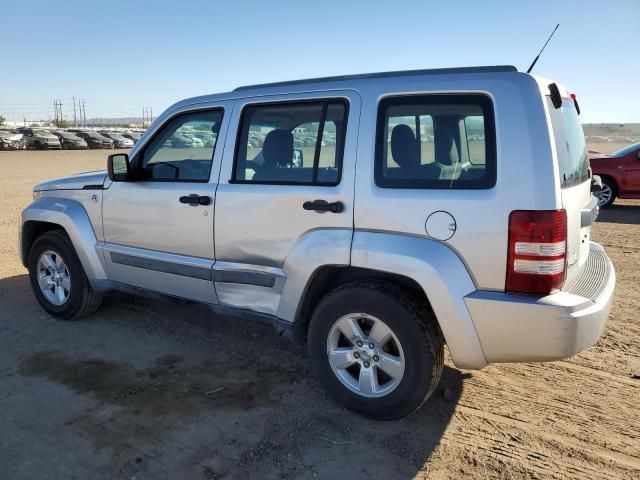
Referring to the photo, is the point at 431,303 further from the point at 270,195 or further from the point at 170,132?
the point at 170,132

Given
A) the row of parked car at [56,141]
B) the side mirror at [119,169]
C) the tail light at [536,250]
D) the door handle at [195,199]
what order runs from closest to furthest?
the tail light at [536,250]
the door handle at [195,199]
the side mirror at [119,169]
the row of parked car at [56,141]

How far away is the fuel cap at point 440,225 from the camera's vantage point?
8.87 feet

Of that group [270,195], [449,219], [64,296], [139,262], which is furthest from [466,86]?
[64,296]

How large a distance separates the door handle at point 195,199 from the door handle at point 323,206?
0.84m

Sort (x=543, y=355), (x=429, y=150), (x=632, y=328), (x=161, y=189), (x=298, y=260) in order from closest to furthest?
(x=543, y=355), (x=429, y=150), (x=298, y=260), (x=161, y=189), (x=632, y=328)

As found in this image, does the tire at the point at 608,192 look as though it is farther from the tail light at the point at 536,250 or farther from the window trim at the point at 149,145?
the window trim at the point at 149,145

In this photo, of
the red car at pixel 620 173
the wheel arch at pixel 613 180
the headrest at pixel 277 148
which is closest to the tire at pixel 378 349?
the headrest at pixel 277 148

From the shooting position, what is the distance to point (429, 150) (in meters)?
3.00

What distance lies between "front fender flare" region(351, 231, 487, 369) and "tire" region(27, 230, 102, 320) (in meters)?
2.98

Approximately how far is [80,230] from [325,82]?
256 centimetres

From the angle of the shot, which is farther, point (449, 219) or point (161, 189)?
point (161, 189)

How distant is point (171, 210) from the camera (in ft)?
12.6

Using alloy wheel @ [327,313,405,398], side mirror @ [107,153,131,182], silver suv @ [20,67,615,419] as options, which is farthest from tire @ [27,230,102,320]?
alloy wheel @ [327,313,405,398]

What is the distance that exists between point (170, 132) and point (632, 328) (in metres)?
4.25
